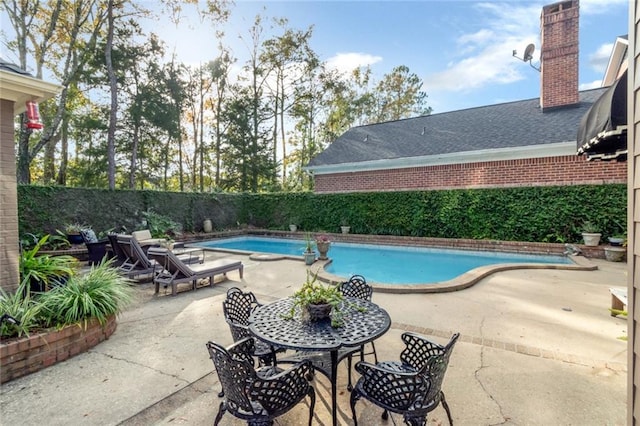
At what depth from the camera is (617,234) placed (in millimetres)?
8664

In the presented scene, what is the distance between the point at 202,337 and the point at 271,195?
1309cm

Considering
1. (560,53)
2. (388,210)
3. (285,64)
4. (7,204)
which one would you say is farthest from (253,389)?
(285,64)

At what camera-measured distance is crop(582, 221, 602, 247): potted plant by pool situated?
8578 millimetres

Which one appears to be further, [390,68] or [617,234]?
[390,68]

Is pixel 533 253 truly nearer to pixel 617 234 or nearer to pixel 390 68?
pixel 617 234

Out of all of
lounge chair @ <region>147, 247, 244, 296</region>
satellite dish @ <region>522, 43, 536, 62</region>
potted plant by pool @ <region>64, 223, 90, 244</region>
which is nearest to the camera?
lounge chair @ <region>147, 247, 244, 296</region>

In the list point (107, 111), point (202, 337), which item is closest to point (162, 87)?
point (107, 111)

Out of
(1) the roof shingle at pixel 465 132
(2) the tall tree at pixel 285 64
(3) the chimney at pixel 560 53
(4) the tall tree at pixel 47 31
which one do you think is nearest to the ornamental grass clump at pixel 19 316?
(4) the tall tree at pixel 47 31

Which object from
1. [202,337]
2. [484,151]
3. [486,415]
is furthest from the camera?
[484,151]

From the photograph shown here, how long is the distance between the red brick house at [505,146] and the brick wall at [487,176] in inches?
1.0

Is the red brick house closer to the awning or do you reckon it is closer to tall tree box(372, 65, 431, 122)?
the awning

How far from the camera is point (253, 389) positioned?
1.84 metres

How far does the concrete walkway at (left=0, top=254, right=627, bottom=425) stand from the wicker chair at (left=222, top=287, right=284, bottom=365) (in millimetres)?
491

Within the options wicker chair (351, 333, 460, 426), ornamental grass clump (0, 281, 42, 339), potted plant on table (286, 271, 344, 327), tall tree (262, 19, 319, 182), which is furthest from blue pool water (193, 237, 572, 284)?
tall tree (262, 19, 319, 182)
